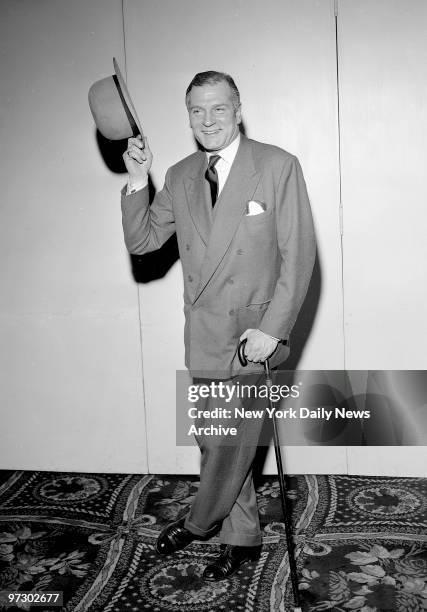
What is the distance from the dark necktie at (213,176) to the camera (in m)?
2.46

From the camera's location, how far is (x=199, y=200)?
248 cm

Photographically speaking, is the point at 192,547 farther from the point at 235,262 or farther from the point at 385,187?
the point at 385,187

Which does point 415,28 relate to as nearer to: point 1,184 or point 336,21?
point 336,21

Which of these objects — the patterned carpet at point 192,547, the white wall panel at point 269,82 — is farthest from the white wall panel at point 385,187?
the patterned carpet at point 192,547

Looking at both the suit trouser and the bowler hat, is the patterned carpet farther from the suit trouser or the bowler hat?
the bowler hat

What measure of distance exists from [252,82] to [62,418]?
5.92 feet

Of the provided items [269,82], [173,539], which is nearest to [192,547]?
[173,539]

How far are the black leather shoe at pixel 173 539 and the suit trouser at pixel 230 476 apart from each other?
65mm

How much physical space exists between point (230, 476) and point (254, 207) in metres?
0.95

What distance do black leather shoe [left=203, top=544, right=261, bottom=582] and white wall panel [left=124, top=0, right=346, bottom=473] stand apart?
934mm

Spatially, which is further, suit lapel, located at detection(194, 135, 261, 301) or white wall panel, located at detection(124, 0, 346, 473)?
white wall panel, located at detection(124, 0, 346, 473)

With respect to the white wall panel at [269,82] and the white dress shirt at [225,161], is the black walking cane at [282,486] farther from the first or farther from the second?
the white wall panel at [269,82]

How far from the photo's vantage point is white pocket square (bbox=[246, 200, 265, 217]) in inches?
93.5

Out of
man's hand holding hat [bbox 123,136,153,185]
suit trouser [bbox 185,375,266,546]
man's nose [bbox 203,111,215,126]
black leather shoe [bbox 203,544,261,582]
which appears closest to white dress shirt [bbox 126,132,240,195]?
man's nose [bbox 203,111,215,126]
